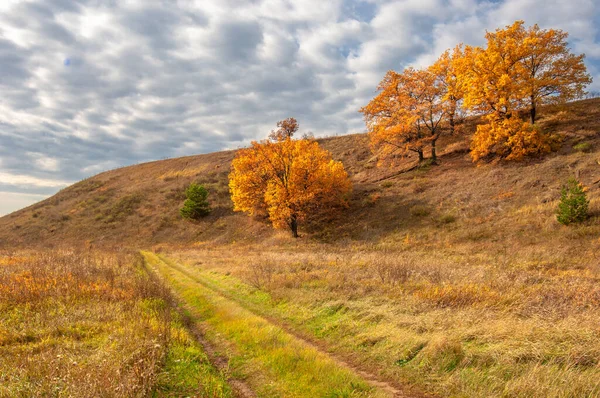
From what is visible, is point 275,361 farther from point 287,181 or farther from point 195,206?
point 195,206

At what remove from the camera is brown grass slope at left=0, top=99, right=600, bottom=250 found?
25.8m

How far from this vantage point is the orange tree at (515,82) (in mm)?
33875

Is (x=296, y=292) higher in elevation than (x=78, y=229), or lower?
lower

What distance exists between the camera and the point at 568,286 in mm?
11062

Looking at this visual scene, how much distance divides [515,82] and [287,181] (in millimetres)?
26766

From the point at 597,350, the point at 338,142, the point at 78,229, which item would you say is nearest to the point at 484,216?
the point at 597,350

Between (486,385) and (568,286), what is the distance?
820 centimetres

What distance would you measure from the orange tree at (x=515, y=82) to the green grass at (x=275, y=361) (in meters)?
34.8

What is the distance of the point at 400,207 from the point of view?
35.4 metres

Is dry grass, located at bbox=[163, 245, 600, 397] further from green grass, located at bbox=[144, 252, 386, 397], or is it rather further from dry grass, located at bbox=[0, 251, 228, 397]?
dry grass, located at bbox=[0, 251, 228, 397]

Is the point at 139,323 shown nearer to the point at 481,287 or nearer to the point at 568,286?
the point at 481,287

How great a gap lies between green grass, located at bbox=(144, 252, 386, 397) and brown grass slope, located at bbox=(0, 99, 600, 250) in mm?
20018

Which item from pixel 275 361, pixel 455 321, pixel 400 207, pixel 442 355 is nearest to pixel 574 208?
pixel 400 207

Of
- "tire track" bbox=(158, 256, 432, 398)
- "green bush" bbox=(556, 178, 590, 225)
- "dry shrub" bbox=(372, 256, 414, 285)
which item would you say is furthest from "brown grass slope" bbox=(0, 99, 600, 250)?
"tire track" bbox=(158, 256, 432, 398)
